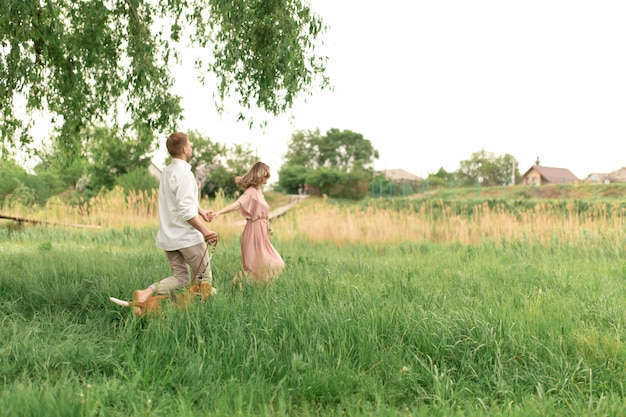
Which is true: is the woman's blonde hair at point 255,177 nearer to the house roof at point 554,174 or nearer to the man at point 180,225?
the man at point 180,225

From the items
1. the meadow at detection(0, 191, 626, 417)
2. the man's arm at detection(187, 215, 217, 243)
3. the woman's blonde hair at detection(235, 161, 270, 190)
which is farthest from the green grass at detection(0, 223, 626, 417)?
the woman's blonde hair at detection(235, 161, 270, 190)

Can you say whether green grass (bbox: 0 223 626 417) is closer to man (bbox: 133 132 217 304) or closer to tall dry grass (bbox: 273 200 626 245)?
man (bbox: 133 132 217 304)

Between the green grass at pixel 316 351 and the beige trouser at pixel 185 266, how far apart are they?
0.35 meters

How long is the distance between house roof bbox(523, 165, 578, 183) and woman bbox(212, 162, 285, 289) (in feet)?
227

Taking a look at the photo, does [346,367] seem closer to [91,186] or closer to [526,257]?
[526,257]

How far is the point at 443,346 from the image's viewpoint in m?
3.88

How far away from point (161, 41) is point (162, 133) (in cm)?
123

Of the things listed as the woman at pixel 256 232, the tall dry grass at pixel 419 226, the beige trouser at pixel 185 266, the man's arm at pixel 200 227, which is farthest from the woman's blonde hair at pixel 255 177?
the tall dry grass at pixel 419 226

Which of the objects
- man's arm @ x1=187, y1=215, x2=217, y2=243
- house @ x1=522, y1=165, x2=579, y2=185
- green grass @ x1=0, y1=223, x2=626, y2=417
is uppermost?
house @ x1=522, y1=165, x2=579, y2=185

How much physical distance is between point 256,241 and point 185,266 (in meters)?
1.32

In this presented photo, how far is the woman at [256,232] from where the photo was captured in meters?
5.99

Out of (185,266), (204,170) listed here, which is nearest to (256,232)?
(185,266)

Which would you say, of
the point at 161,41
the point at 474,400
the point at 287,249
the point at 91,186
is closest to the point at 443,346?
the point at 474,400

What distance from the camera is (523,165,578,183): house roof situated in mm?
68500
